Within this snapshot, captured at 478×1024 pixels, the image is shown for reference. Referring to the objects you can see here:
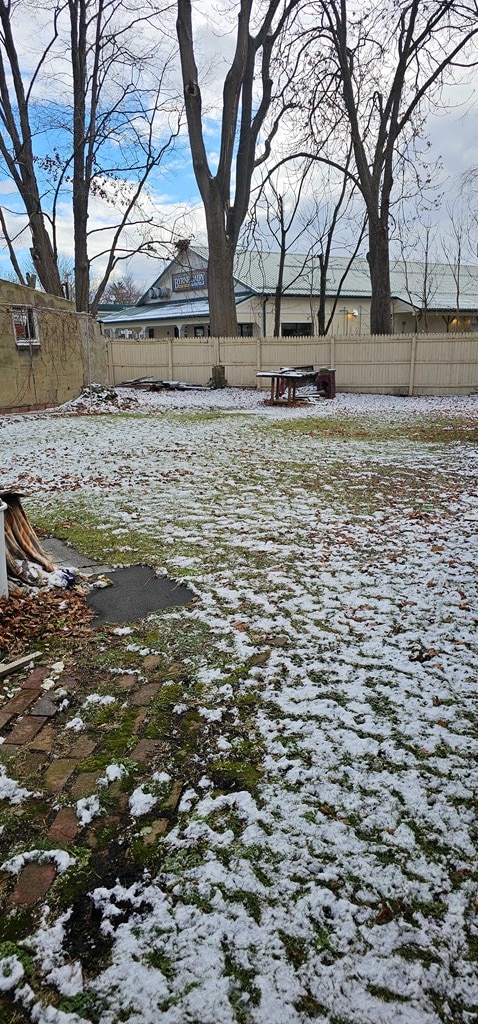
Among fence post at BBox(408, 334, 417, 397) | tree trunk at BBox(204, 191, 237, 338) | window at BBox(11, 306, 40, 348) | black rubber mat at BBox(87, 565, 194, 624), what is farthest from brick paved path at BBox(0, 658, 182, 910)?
tree trunk at BBox(204, 191, 237, 338)

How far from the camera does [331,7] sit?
54.0ft

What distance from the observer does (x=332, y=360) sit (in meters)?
17.4

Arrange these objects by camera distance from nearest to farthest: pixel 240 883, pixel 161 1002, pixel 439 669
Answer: pixel 161 1002
pixel 240 883
pixel 439 669

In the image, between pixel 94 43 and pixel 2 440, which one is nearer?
pixel 2 440

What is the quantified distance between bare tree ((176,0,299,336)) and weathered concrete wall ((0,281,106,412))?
4.65 meters

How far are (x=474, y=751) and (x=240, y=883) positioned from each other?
0.94m

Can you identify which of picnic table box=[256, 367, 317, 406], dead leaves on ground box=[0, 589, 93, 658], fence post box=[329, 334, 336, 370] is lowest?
dead leaves on ground box=[0, 589, 93, 658]

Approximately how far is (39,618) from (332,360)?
621 inches

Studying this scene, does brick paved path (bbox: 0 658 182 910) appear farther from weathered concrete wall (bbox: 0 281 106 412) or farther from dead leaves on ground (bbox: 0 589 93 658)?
weathered concrete wall (bbox: 0 281 106 412)

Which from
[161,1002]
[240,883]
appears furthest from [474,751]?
[161,1002]

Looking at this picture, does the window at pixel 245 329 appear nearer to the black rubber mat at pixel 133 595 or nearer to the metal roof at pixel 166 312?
the metal roof at pixel 166 312

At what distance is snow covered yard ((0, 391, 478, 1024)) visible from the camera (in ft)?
4.05

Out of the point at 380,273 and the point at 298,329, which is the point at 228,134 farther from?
the point at 298,329

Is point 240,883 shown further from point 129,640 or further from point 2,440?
point 2,440
